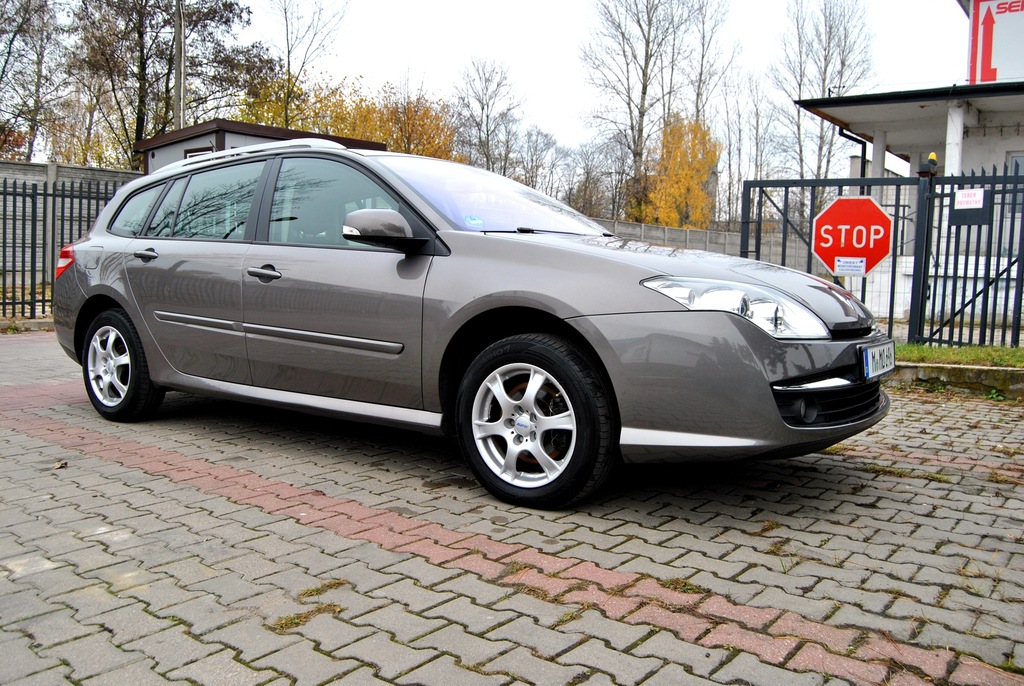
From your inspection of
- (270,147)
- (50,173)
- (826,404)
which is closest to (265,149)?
(270,147)

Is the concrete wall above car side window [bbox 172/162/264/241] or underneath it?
above

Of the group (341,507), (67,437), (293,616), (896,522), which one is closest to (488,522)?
(341,507)

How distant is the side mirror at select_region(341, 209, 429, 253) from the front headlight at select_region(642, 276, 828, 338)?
1.17 metres

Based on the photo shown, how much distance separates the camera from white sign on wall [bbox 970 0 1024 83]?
1639 cm

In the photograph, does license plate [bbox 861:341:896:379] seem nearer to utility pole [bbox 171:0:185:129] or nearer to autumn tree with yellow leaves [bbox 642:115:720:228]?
utility pole [bbox 171:0:185:129]

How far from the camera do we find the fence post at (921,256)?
8.23 m

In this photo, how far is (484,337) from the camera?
3.83 metres

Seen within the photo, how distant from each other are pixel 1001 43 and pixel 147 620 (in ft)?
62.8

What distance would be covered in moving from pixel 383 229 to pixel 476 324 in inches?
24.3

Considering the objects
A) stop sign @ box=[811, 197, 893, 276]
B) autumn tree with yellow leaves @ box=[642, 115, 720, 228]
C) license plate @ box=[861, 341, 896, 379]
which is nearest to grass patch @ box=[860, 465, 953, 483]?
license plate @ box=[861, 341, 896, 379]

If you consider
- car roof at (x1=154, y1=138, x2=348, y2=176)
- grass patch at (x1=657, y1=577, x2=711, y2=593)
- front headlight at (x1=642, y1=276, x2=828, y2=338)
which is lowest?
grass patch at (x1=657, y1=577, x2=711, y2=593)

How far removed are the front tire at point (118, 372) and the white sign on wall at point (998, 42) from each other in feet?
55.4

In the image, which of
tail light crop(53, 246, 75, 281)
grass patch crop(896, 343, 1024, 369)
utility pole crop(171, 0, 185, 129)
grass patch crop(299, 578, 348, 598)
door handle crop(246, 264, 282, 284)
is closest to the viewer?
grass patch crop(299, 578, 348, 598)

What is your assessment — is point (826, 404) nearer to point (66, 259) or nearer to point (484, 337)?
point (484, 337)
